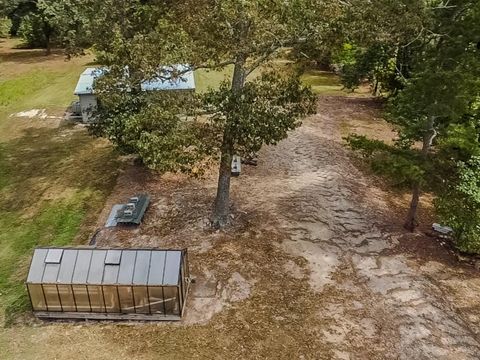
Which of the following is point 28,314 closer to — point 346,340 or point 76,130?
point 346,340

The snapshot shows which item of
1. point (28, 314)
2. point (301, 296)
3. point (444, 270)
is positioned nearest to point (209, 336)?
point (301, 296)

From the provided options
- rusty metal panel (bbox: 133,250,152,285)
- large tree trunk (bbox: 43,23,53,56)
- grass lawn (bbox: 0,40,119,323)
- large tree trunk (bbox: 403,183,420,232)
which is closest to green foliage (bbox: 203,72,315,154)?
rusty metal panel (bbox: 133,250,152,285)

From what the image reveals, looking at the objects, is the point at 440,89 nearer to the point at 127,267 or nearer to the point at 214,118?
the point at 214,118

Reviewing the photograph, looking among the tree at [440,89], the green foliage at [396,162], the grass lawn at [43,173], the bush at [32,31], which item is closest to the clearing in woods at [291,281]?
the grass lawn at [43,173]

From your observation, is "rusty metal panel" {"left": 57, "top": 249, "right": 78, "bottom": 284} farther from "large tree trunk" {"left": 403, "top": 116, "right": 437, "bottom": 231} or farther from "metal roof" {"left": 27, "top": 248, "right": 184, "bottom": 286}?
"large tree trunk" {"left": 403, "top": 116, "right": 437, "bottom": 231}

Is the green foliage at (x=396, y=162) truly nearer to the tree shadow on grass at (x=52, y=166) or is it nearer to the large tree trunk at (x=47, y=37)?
the tree shadow on grass at (x=52, y=166)

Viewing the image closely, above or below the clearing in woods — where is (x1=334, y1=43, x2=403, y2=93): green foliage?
above
